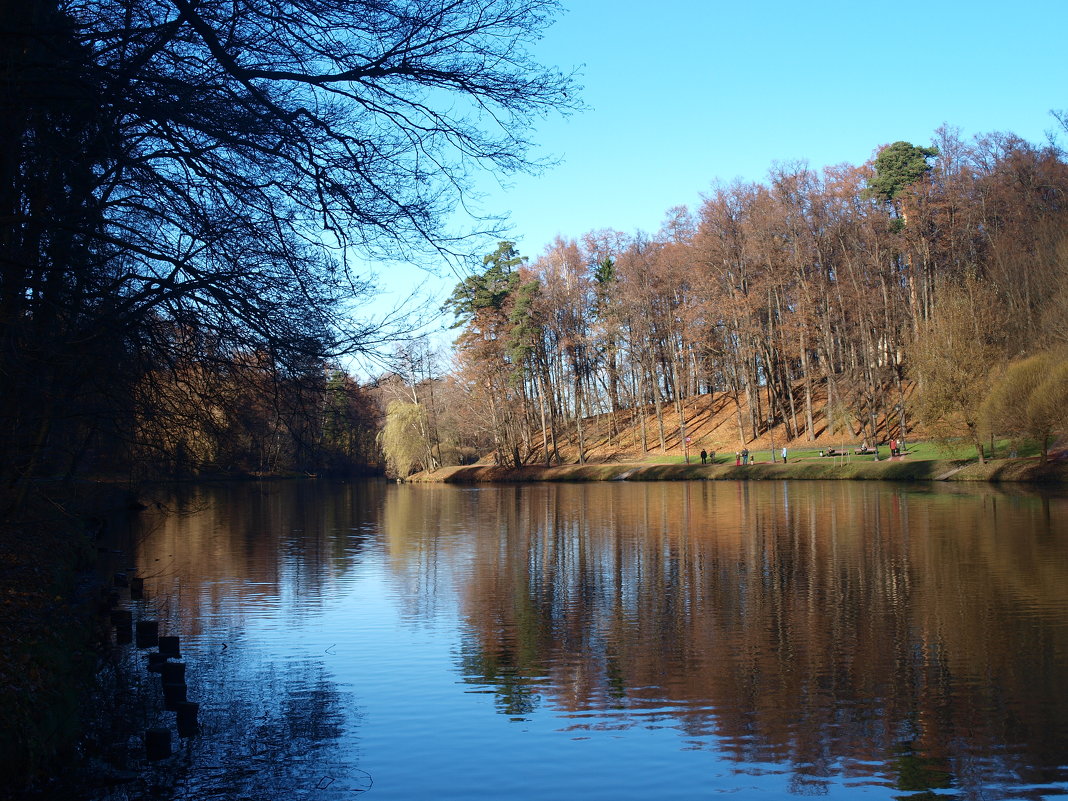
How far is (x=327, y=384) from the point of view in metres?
8.08

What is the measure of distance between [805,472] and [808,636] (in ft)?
120

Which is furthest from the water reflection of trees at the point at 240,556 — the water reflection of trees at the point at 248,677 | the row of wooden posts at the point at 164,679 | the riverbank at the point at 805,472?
the riverbank at the point at 805,472

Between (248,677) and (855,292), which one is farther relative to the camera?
(855,292)

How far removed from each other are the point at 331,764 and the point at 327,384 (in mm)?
3310

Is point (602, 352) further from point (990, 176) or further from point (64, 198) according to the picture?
point (64, 198)

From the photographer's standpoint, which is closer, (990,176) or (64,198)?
(64,198)

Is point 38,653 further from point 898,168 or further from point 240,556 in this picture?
point 898,168

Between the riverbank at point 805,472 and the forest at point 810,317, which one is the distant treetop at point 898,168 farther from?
the riverbank at point 805,472

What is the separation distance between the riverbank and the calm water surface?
50.9 ft

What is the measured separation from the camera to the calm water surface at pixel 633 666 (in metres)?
7.64

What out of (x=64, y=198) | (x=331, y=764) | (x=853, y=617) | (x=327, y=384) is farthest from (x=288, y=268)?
(x=853, y=617)

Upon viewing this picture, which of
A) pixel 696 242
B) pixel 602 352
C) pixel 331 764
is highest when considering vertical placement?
pixel 696 242

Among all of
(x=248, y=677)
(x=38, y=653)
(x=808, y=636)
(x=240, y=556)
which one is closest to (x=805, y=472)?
(x=240, y=556)

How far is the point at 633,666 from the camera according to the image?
11.0 metres
